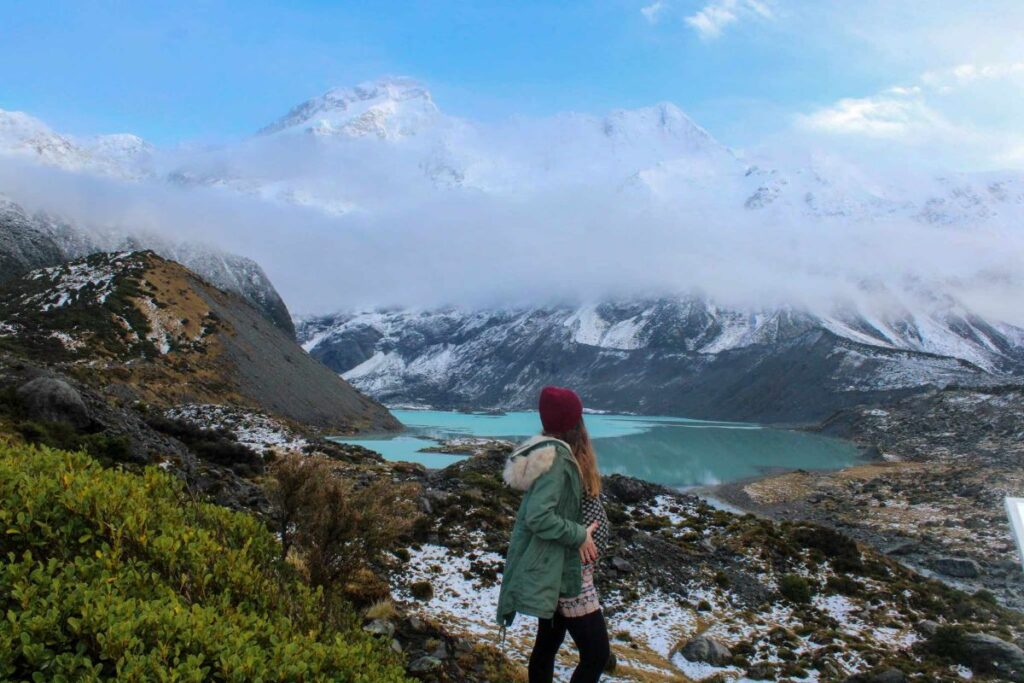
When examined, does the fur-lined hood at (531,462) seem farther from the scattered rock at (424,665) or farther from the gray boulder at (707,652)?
the gray boulder at (707,652)

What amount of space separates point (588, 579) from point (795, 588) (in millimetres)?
15464

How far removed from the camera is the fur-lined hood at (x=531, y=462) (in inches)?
191

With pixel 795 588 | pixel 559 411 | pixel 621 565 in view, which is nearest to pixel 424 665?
pixel 559 411

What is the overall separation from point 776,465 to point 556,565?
71.1 m

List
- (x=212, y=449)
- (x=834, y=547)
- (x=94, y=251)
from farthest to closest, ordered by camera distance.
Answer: (x=94, y=251) < (x=212, y=449) < (x=834, y=547)

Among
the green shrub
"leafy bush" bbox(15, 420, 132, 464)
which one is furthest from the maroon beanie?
the green shrub

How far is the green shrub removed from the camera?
1784cm

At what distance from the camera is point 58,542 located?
3.83m

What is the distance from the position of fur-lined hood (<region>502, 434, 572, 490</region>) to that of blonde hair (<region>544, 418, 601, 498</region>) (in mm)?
177

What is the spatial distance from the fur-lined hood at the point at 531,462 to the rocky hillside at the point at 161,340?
49060mm

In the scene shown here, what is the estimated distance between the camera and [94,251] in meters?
122

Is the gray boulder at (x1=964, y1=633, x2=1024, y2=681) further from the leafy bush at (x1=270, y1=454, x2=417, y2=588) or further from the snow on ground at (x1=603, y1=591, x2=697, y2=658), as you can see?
the leafy bush at (x1=270, y1=454, x2=417, y2=588)

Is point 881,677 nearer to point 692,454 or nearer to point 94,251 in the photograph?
point 692,454

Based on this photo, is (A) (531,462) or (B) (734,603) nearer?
(A) (531,462)
